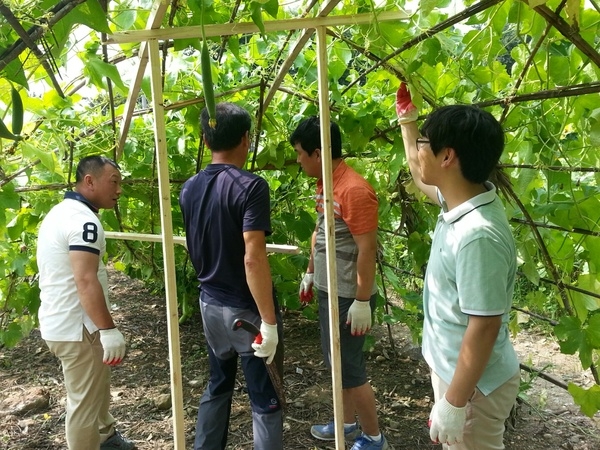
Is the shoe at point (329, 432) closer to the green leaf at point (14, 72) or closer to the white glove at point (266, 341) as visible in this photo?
the white glove at point (266, 341)

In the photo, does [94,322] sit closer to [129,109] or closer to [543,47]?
[129,109]

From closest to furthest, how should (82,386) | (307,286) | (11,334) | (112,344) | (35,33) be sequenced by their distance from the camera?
(35,33)
(112,344)
(82,386)
(307,286)
(11,334)

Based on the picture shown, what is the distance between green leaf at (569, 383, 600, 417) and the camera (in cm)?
214

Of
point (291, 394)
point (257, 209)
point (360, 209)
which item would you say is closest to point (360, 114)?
point (360, 209)

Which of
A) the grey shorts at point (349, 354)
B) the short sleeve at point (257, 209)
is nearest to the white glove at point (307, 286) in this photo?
the grey shorts at point (349, 354)

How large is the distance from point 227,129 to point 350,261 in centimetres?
82

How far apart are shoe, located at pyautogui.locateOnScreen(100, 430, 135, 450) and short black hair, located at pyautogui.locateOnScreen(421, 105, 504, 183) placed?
226 cm

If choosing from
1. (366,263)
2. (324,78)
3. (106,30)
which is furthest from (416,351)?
(106,30)

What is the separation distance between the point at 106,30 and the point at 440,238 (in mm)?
1095

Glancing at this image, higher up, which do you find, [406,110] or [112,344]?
[406,110]

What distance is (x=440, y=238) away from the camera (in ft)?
5.37

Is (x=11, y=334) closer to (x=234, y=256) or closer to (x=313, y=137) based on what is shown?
(x=234, y=256)

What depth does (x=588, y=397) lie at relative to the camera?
2.15 metres

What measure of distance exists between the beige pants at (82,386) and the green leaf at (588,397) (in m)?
2.05
